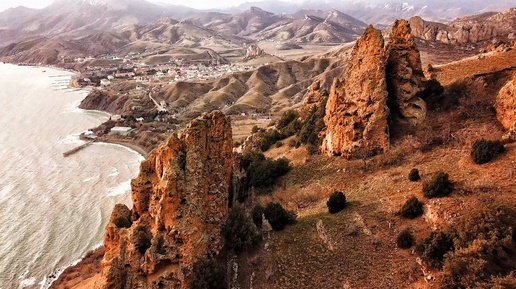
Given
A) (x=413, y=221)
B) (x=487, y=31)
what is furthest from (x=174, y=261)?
(x=487, y=31)

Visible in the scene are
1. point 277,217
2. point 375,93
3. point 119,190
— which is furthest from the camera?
point 119,190

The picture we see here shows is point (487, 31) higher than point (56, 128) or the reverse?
higher

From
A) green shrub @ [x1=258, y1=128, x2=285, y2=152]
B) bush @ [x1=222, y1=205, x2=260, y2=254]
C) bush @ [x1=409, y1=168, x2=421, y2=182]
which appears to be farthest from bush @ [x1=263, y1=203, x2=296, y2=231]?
green shrub @ [x1=258, y1=128, x2=285, y2=152]

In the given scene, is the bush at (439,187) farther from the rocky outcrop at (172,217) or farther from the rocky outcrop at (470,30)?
the rocky outcrop at (470,30)

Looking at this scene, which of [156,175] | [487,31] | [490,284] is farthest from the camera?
[487,31]

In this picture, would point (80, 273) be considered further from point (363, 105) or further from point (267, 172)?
point (363, 105)

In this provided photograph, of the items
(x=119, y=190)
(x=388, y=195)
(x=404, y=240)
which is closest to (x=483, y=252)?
(x=404, y=240)

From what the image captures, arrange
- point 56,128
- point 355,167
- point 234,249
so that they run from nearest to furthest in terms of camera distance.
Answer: point 234,249 → point 355,167 → point 56,128

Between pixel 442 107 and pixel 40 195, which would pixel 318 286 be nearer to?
pixel 442 107
